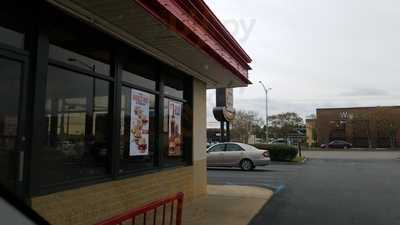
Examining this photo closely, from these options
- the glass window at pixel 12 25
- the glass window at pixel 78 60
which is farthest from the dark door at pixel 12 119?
the glass window at pixel 78 60

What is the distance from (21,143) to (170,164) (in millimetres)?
5232

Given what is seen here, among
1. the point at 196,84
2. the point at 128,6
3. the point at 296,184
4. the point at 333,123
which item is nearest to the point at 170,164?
the point at 196,84

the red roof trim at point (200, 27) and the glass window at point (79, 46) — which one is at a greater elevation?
the red roof trim at point (200, 27)

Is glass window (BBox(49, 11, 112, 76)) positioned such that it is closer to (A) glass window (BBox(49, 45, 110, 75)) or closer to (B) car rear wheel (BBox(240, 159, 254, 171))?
(A) glass window (BBox(49, 45, 110, 75))

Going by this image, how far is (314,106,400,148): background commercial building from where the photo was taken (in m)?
70.4

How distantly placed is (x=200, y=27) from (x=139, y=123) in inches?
90.6

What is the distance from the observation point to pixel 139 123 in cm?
889

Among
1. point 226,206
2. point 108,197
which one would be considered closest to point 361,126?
point 226,206

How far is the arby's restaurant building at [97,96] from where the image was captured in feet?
18.3

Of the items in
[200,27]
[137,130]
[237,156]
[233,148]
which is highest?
[200,27]

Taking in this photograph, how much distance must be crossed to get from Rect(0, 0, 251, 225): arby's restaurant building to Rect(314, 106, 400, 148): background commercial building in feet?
217

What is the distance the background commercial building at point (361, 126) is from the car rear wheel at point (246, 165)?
175 ft

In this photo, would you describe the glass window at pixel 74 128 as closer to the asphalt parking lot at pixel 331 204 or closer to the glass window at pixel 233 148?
the asphalt parking lot at pixel 331 204

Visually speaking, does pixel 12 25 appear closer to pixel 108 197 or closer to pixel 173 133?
pixel 108 197
